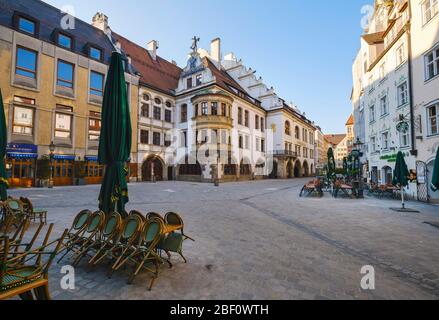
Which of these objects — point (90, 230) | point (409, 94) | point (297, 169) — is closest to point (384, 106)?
point (409, 94)

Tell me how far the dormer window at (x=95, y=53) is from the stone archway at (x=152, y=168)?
12915 millimetres

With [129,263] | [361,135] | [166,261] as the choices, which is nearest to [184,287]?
[166,261]

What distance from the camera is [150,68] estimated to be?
111 feet

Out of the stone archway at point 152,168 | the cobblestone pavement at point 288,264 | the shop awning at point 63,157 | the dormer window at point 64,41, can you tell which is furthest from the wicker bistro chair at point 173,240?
the dormer window at point 64,41

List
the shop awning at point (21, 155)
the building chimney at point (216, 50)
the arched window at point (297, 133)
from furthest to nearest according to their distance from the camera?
the arched window at point (297, 133)
the building chimney at point (216, 50)
the shop awning at point (21, 155)

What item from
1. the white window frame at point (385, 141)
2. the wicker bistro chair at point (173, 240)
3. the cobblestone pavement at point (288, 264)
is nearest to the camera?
the cobblestone pavement at point (288, 264)

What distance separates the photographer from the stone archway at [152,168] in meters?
29.1

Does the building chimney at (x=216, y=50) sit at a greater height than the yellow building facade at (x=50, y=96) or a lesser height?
greater

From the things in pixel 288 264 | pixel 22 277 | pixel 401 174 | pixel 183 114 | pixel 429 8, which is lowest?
pixel 288 264

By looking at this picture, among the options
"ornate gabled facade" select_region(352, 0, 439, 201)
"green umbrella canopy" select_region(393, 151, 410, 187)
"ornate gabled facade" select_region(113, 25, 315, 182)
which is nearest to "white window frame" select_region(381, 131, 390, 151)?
"ornate gabled facade" select_region(352, 0, 439, 201)

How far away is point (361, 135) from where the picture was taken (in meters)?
28.6

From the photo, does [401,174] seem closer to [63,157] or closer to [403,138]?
[403,138]

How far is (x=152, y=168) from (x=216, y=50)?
77.8ft

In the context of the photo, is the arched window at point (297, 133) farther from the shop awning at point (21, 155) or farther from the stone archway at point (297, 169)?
the shop awning at point (21, 155)
